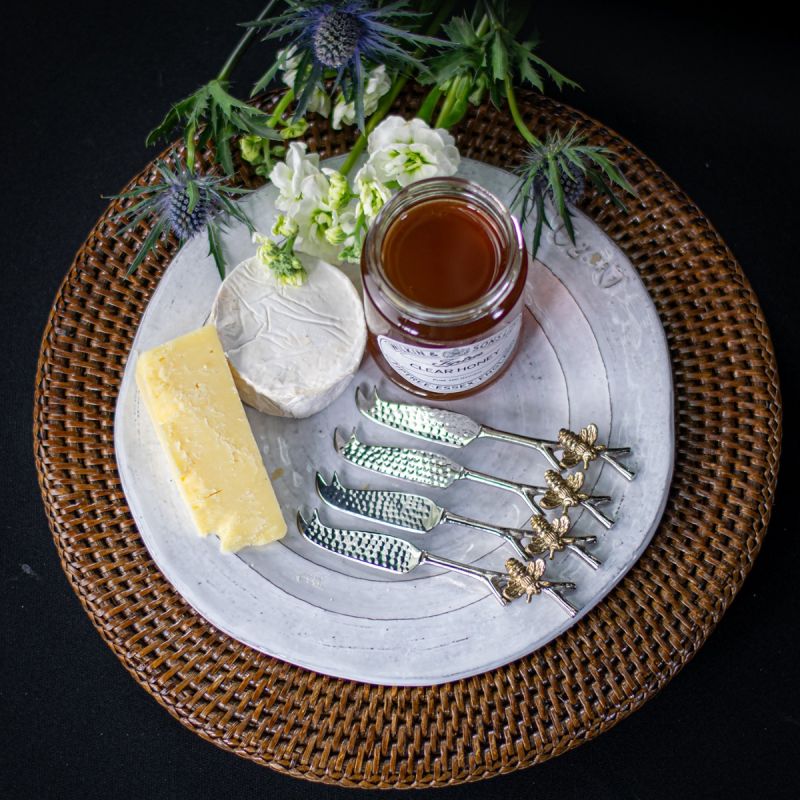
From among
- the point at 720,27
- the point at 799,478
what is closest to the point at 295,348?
the point at 799,478

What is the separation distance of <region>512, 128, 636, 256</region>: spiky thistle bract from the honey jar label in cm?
13

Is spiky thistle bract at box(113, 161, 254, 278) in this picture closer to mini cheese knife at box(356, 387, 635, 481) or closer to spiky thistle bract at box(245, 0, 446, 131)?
spiky thistle bract at box(245, 0, 446, 131)

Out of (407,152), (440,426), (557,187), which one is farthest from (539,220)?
(440,426)

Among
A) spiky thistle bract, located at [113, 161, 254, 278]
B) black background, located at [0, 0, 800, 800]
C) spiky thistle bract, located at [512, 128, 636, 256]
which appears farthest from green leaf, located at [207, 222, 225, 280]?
black background, located at [0, 0, 800, 800]

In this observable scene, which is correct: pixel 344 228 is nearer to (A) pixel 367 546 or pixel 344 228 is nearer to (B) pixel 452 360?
(B) pixel 452 360

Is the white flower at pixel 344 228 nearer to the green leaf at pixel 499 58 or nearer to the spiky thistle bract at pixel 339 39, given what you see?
the spiky thistle bract at pixel 339 39

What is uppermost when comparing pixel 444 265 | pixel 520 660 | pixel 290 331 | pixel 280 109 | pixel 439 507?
pixel 280 109

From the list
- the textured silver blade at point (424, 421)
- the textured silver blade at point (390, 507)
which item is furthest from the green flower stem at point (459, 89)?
the textured silver blade at point (390, 507)

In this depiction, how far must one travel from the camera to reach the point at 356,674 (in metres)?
0.99

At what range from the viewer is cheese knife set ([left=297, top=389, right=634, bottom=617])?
989mm

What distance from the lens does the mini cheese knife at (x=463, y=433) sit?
39.4 inches

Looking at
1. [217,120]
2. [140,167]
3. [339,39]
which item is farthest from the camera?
[140,167]

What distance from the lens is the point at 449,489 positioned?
1.04 metres

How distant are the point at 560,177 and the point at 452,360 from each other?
0.26 m
